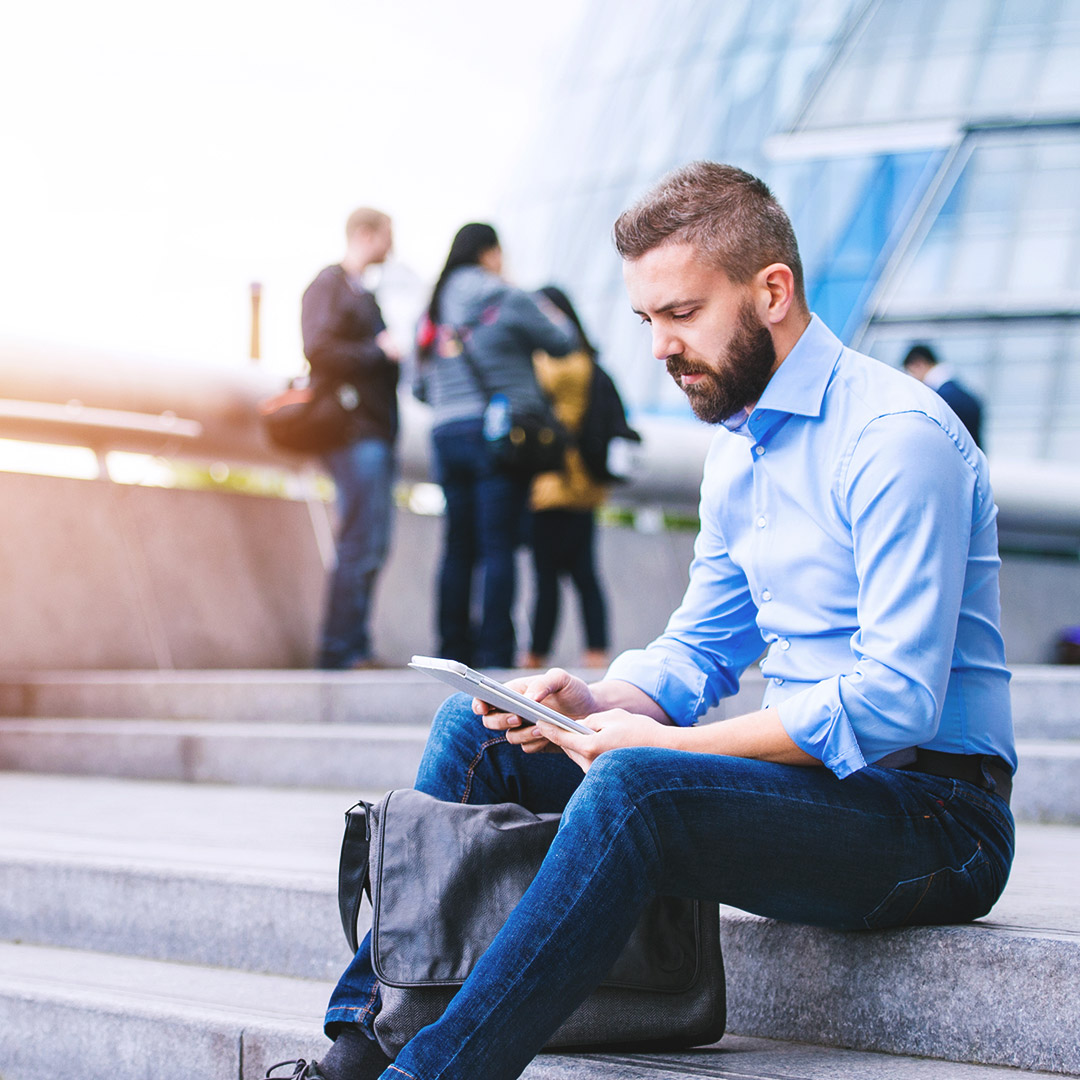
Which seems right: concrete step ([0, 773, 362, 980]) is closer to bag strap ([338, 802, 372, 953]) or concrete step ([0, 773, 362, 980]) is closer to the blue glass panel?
bag strap ([338, 802, 372, 953])

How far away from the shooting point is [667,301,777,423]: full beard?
1.90m

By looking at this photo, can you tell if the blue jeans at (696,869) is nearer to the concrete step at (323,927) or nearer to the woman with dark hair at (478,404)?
the concrete step at (323,927)

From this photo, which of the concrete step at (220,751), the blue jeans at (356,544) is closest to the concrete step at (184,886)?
Result: the concrete step at (220,751)

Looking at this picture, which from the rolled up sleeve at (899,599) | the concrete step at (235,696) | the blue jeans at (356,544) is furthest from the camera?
the blue jeans at (356,544)

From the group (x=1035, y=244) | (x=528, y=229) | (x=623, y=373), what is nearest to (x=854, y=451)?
(x=1035, y=244)

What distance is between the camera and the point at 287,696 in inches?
197

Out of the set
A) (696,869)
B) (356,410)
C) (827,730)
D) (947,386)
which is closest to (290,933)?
(696,869)

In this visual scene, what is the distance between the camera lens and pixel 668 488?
351 inches

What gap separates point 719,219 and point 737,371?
0.77 feet

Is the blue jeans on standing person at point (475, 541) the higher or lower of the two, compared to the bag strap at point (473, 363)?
lower

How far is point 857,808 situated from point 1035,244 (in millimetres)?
26471

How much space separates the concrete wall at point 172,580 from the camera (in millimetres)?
5691

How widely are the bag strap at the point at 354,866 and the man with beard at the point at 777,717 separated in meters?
0.07

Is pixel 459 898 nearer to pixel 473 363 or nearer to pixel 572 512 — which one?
pixel 473 363
